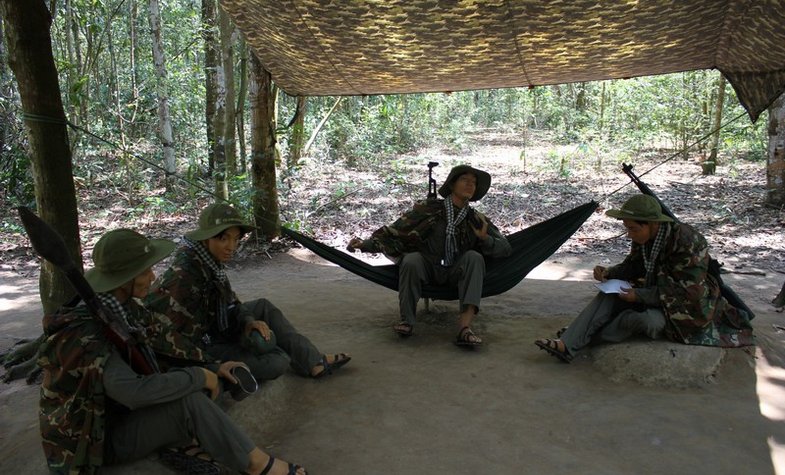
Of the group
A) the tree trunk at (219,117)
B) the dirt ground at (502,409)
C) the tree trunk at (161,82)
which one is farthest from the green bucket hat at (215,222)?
the tree trunk at (161,82)

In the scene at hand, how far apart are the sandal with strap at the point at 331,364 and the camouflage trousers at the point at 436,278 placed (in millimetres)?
525

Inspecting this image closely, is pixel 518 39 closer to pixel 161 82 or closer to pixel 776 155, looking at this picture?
pixel 776 155

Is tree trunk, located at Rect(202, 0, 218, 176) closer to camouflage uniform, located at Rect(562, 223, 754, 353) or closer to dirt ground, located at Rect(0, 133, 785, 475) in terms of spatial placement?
dirt ground, located at Rect(0, 133, 785, 475)

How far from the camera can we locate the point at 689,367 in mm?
2328

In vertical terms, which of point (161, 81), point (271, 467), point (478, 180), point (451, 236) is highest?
point (161, 81)

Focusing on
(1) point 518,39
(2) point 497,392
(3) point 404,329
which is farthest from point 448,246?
(1) point 518,39

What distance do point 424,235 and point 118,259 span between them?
6.38ft

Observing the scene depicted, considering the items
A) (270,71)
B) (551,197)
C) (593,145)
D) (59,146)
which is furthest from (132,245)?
(593,145)

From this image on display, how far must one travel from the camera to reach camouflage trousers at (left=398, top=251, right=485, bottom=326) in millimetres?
2871

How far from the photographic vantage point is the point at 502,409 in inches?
84.8

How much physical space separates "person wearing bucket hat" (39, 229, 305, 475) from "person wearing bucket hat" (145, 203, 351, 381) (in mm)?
341

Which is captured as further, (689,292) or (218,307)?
(689,292)

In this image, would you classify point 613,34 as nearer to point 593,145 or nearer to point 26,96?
point 26,96

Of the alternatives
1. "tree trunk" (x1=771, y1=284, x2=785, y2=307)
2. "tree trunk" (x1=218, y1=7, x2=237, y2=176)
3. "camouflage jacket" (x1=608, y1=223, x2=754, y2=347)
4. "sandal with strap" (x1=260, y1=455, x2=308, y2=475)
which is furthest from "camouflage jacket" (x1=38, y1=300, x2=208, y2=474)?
"tree trunk" (x1=218, y1=7, x2=237, y2=176)
